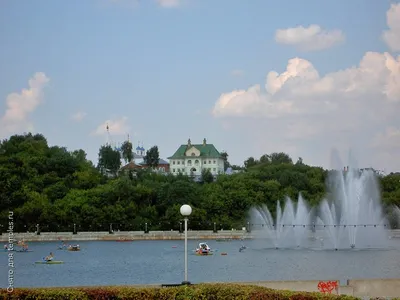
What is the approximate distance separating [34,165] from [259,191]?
101ft

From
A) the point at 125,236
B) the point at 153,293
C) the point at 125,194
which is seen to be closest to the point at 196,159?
the point at 125,194

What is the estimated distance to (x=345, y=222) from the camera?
207ft

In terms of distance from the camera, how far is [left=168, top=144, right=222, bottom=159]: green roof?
15175 cm

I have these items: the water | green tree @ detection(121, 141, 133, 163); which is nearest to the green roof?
green tree @ detection(121, 141, 133, 163)

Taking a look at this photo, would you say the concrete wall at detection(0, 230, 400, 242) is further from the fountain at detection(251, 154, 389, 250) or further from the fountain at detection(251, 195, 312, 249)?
the fountain at detection(251, 154, 389, 250)

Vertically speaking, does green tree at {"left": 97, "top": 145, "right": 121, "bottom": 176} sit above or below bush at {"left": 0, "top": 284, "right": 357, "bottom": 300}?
above

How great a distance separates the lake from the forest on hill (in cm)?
1765

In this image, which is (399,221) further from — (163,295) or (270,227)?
(163,295)

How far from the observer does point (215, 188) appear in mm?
96875

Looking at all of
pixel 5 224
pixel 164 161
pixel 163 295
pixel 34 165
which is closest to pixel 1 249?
pixel 5 224

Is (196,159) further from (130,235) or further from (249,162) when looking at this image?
(130,235)

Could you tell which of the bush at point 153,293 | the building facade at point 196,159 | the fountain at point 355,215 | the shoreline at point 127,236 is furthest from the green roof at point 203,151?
the bush at point 153,293

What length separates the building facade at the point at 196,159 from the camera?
15162 centimetres

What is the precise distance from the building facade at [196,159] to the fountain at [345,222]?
239 feet
